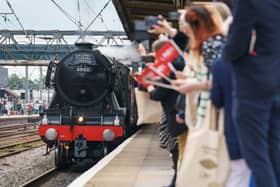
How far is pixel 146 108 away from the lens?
4.17m

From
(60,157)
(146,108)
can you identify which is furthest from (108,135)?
(146,108)

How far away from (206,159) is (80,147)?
9.33 metres

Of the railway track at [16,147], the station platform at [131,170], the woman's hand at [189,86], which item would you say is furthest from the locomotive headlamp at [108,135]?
the woman's hand at [189,86]

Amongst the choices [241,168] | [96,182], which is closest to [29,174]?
[96,182]

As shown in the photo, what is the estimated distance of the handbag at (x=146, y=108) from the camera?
412cm

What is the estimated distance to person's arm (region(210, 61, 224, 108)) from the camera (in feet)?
9.30

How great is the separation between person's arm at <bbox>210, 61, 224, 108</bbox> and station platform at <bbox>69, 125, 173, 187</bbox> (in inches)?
140

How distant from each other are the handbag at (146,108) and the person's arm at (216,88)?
4.31 feet

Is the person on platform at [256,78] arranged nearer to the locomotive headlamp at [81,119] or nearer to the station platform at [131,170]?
the station platform at [131,170]

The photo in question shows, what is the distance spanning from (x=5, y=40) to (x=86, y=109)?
30008mm

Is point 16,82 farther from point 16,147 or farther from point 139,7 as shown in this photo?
point 139,7

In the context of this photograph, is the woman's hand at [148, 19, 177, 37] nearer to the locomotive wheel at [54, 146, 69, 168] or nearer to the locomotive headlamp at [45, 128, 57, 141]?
the locomotive headlamp at [45, 128, 57, 141]

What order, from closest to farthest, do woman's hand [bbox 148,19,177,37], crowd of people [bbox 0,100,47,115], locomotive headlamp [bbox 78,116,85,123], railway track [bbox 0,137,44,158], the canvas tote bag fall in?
the canvas tote bag < woman's hand [bbox 148,19,177,37] < locomotive headlamp [bbox 78,116,85,123] < railway track [bbox 0,137,44,158] < crowd of people [bbox 0,100,47,115]

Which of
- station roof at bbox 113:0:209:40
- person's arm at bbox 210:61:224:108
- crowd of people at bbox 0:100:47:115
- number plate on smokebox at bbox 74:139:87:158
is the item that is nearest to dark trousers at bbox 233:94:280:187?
person's arm at bbox 210:61:224:108
